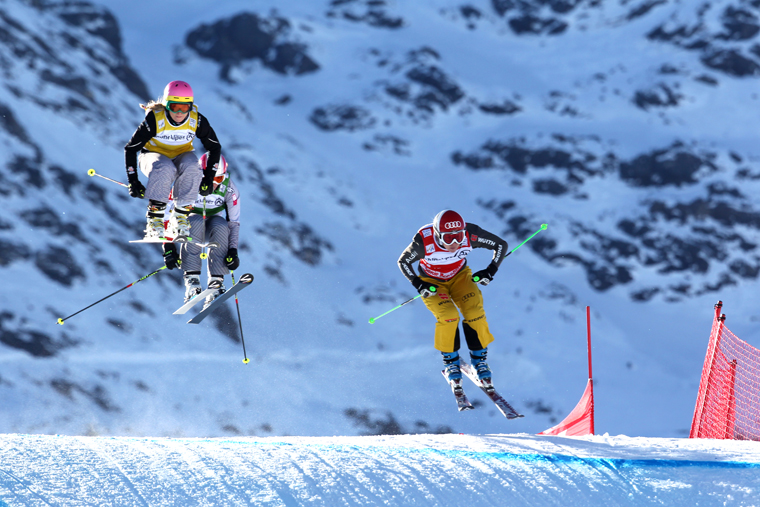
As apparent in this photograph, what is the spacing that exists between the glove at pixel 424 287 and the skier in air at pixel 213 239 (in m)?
2.51

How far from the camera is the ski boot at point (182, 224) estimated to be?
10227 millimetres

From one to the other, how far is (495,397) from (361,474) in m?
3.53

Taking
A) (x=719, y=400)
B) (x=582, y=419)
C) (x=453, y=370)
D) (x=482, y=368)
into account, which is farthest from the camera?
(x=582, y=419)

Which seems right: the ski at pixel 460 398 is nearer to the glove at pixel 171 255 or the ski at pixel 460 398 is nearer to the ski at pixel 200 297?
the ski at pixel 200 297

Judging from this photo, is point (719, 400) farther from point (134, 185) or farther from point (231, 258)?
point (134, 185)

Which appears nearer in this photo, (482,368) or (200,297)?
(482,368)

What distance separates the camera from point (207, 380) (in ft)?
117

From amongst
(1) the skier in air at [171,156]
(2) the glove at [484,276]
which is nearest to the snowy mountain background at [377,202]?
(1) the skier in air at [171,156]

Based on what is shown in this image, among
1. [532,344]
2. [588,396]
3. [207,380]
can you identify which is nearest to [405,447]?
[588,396]

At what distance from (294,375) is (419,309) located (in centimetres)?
1350

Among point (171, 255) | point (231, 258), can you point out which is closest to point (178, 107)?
point (171, 255)

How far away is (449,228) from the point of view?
941 cm

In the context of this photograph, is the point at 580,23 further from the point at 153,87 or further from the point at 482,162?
the point at 153,87

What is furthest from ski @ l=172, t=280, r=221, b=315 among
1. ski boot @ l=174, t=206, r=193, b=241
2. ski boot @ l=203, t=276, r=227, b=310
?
ski boot @ l=174, t=206, r=193, b=241
